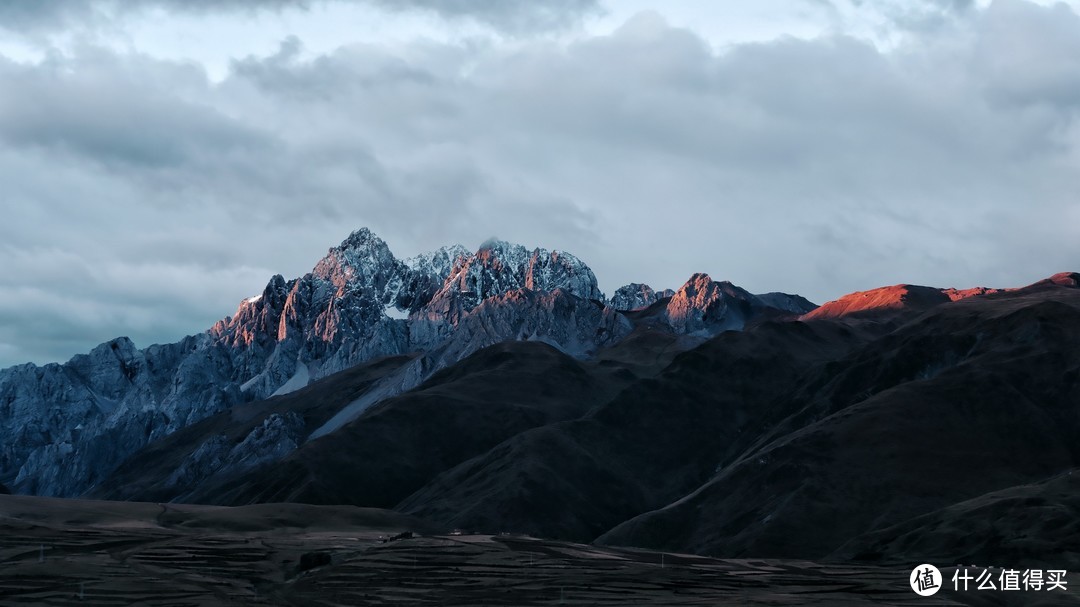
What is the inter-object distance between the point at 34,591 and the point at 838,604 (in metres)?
68.7

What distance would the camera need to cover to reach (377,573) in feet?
409

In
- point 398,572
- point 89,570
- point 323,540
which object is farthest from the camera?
point 323,540

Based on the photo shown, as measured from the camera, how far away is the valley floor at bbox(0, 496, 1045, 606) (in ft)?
355

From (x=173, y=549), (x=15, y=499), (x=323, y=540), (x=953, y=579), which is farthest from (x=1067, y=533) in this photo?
(x=15, y=499)

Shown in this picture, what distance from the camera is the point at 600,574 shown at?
12381cm

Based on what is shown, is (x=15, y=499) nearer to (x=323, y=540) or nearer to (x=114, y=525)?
(x=114, y=525)
